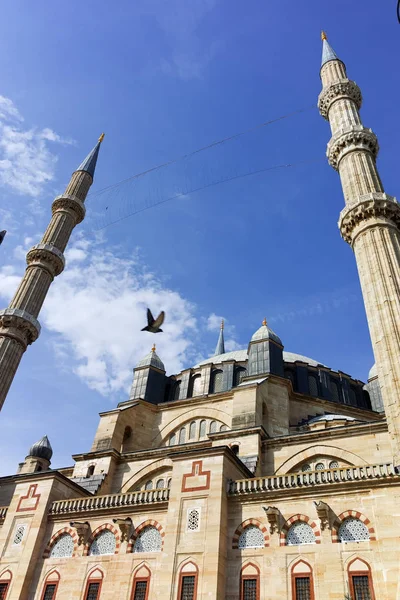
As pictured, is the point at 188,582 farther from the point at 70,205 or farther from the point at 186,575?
the point at 70,205

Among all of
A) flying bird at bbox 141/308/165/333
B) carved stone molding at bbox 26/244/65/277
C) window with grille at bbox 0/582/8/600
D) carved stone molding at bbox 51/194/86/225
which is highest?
carved stone molding at bbox 51/194/86/225

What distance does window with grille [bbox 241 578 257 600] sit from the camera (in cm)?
1245

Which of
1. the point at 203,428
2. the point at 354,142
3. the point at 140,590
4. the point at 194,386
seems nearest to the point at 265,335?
the point at 194,386

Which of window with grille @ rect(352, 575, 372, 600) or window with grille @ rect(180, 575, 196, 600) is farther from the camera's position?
window with grille @ rect(180, 575, 196, 600)

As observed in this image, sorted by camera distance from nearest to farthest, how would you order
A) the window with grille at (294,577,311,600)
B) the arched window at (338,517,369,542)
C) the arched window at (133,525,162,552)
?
the window with grille at (294,577,311,600), the arched window at (338,517,369,542), the arched window at (133,525,162,552)

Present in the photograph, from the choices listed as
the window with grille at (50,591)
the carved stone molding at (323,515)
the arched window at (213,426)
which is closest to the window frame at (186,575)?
the carved stone molding at (323,515)

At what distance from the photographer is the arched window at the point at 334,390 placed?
26.1 meters

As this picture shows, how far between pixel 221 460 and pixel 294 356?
634 inches

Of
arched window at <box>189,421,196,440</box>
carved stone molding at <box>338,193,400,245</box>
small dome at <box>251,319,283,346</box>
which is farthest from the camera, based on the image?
small dome at <box>251,319,283,346</box>

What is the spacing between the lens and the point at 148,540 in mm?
14539

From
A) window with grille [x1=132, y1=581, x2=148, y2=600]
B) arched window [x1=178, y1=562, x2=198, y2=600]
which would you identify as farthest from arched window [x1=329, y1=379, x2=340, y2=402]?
window with grille [x1=132, y1=581, x2=148, y2=600]

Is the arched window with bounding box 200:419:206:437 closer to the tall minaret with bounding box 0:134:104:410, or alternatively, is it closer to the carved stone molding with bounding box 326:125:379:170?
the tall minaret with bounding box 0:134:104:410

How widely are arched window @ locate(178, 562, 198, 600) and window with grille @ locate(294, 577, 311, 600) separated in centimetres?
256

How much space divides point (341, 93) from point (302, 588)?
22.4m
